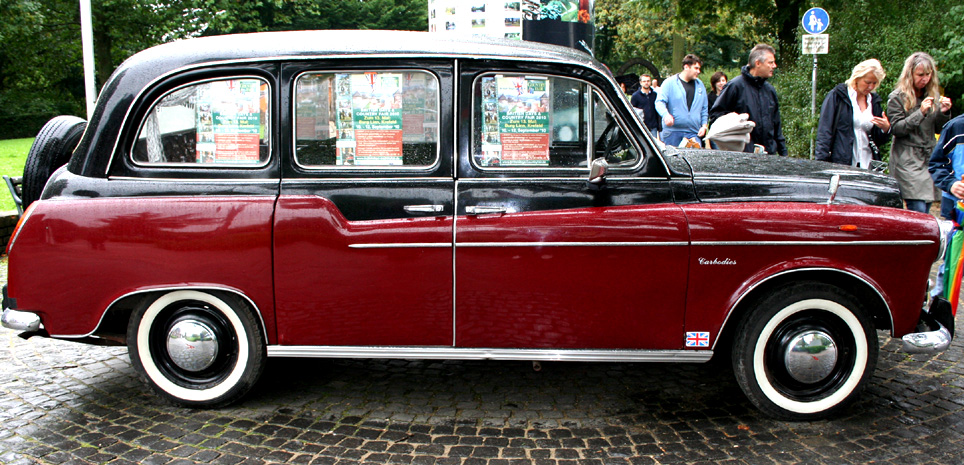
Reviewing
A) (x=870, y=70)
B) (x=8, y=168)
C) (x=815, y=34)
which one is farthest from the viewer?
(x=8, y=168)

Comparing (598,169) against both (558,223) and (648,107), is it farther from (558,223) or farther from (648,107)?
(648,107)

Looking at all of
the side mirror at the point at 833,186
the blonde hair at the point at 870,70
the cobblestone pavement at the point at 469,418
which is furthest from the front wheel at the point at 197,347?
the blonde hair at the point at 870,70

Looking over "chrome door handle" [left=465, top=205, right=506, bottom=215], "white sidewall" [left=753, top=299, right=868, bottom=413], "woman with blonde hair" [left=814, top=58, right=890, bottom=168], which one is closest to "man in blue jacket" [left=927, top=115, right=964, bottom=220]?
"woman with blonde hair" [left=814, top=58, right=890, bottom=168]

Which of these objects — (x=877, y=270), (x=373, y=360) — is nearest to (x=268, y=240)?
(x=373, y=360)

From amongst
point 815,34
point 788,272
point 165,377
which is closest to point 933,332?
point 788,272

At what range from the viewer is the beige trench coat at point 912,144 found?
6.04 metres

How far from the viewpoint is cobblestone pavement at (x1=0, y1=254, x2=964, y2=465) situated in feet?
11.7

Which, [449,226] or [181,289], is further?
[181,289]

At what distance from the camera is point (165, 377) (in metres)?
4.12

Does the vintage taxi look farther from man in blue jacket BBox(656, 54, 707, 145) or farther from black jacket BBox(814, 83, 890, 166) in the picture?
man in blue jacket BBox(656, 54, 707, 145)

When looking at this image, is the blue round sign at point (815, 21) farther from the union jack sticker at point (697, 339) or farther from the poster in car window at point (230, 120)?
the poster in car window at point (230, 120)

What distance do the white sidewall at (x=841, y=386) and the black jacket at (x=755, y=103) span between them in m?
3.04

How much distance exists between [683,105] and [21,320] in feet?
20.5

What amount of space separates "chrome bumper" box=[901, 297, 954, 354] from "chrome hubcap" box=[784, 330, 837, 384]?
15.6 inches
